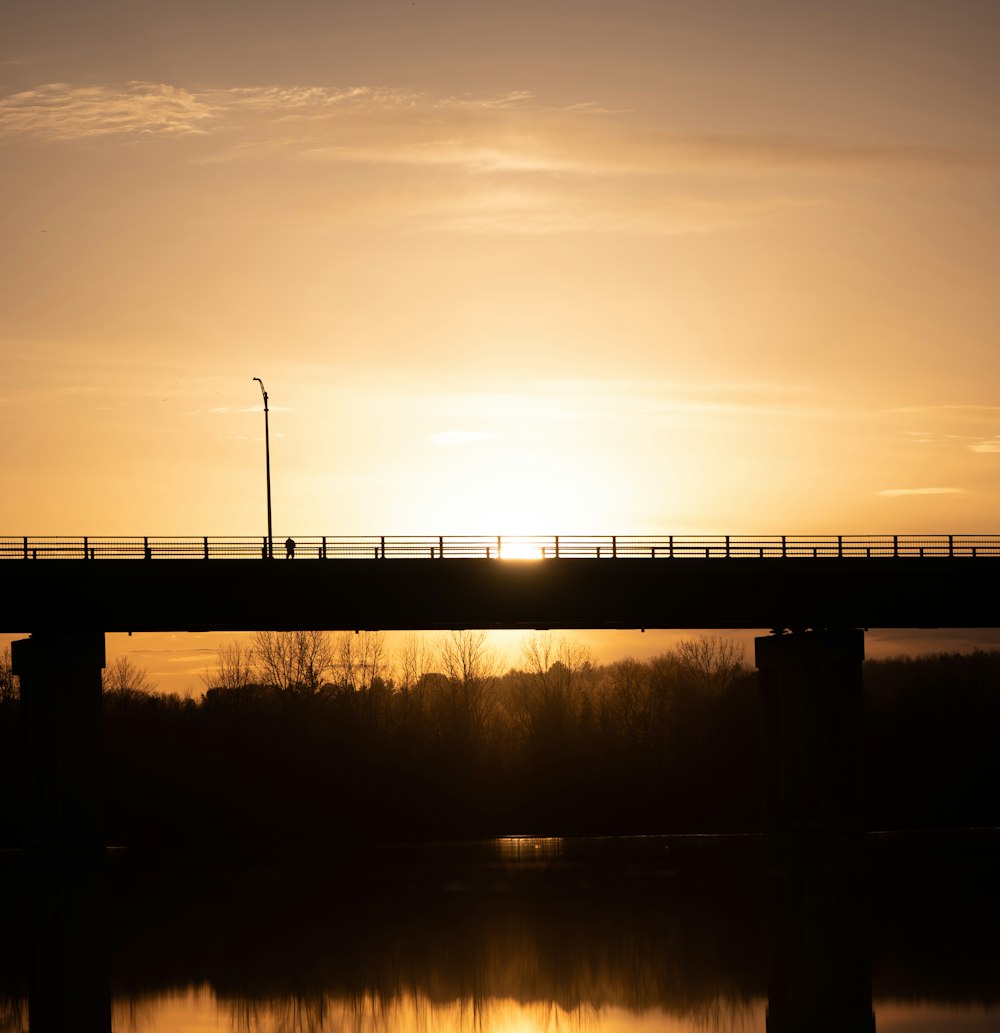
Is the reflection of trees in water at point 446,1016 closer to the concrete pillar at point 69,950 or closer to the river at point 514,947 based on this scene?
the river at point 514,947

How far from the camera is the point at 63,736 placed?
74.9m

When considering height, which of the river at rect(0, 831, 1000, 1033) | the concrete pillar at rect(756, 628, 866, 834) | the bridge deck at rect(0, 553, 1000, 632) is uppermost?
the bridge deck at rect(0, 553, 1000, 632)

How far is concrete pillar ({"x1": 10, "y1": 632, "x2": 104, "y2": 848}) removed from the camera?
74625mm

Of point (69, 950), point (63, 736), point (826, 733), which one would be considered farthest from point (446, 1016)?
point (826, 733)

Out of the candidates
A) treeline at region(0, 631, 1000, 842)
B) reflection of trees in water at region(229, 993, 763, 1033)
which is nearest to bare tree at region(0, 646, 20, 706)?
treeline at region(0, 631, 1000, 842)

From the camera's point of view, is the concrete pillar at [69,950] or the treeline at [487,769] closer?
the concrete pillar at [69,950]

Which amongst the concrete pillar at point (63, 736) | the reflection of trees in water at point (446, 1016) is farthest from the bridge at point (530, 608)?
the reflection of trees in water at point (446, 1016)

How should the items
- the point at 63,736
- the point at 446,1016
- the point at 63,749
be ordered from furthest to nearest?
1. the point at 63,736
2. the point at 63,749
3. the point at 446,1016

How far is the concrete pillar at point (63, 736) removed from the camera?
7462 cm

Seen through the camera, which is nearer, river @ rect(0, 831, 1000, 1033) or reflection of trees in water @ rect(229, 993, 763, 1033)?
reflection of trees in water @ rect(229, 993, 763, 1033)

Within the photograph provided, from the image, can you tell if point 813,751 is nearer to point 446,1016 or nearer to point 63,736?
point 63,736

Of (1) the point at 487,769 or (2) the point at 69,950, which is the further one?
(1) the point at 487,769

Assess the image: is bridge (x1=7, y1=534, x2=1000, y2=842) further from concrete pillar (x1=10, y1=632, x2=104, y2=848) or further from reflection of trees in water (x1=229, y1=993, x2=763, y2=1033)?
reflection of trees in water (x1=229, y1=993, x2=763, y2=1033)

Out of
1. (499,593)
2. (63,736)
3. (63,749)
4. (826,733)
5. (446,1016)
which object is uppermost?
(499,593)
